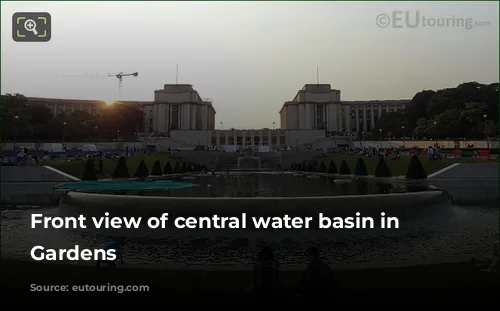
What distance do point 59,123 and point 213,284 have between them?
254 feet

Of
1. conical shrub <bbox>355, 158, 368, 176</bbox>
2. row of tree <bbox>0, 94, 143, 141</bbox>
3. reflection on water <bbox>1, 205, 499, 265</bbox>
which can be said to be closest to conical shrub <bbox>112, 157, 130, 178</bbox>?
reflection on water <bbox>1, 205, 499, 265</bbox>

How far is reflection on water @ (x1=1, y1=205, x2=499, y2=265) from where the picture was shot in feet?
29.5

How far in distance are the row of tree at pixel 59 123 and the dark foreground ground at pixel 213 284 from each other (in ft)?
187

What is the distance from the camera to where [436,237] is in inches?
425

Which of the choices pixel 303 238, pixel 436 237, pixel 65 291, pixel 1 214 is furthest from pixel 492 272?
pixel 1 214

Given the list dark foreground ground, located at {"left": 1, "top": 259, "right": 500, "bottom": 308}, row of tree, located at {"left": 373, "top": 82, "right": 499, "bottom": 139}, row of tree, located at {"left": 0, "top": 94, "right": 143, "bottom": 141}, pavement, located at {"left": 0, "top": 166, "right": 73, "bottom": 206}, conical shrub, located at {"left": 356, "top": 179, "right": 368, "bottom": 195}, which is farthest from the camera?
row of tree, located at {"left": 0, "top": 94, "right": 143, "bottom": 141}

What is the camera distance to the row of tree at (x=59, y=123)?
6187 centimetres

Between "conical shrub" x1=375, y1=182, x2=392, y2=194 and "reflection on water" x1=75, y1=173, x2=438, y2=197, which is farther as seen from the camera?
"conical shrub" x1=375, y1=182, x2=392, y2=194

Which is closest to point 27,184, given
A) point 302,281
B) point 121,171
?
point 121,171

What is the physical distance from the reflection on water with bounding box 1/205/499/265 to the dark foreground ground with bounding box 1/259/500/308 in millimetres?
1682

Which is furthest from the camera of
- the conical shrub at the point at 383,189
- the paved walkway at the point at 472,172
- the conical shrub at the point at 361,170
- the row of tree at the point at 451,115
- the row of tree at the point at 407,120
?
the row of tree at the point at 407,120

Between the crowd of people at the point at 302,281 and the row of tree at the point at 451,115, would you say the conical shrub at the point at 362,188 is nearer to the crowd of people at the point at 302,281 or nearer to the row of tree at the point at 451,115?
the crowd of people at the point at 302,281

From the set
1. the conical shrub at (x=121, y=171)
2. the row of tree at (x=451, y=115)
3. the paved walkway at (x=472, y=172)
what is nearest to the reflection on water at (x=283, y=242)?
the conical shrub at (x=121, y=171)

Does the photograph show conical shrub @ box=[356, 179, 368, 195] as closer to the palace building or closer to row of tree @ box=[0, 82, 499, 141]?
row of tree @ box=[0, 82, 499, 141]
